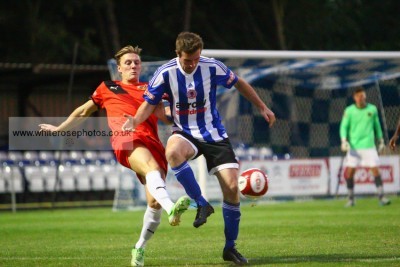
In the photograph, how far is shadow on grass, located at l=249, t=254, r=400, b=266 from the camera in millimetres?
8906

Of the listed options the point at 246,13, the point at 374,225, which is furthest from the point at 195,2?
the point at 374,225

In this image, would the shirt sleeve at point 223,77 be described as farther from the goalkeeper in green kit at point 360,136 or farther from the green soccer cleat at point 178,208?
the goalkeeper in green kit at point 360,136

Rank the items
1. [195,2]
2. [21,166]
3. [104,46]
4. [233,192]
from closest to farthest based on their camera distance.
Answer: [233,192]
[21,166]
[104,46]
[195,2]

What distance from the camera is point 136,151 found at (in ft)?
29.9

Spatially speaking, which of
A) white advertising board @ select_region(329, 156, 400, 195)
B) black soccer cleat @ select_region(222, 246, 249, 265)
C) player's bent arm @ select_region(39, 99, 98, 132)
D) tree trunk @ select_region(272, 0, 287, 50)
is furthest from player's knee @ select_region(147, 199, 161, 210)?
tree trunk @ select_region(272, 0, 287, 50)

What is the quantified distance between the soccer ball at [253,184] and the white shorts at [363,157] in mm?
10587

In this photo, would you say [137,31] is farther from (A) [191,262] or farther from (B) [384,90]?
(A) [191,262]

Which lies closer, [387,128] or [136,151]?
[136,151]

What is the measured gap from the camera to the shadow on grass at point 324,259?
891cm

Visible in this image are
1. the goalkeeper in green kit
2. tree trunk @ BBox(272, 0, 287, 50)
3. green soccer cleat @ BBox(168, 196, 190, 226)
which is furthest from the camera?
tree trunk @ BBox(272, 0, 287, 50)

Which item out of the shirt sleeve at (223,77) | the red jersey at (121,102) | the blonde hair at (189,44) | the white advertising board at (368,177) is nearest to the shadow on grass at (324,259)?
the red jersey at (121,102)

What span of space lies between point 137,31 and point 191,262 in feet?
82.5

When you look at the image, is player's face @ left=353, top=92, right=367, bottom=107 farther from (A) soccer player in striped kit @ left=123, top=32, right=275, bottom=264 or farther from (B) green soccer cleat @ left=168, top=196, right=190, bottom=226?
(B) green soccer cleat @ left=168, top=196, right=190, bottom=226

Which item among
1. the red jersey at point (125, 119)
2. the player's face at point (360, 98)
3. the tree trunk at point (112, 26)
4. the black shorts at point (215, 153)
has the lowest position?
the black shorts at point (215, 153)
